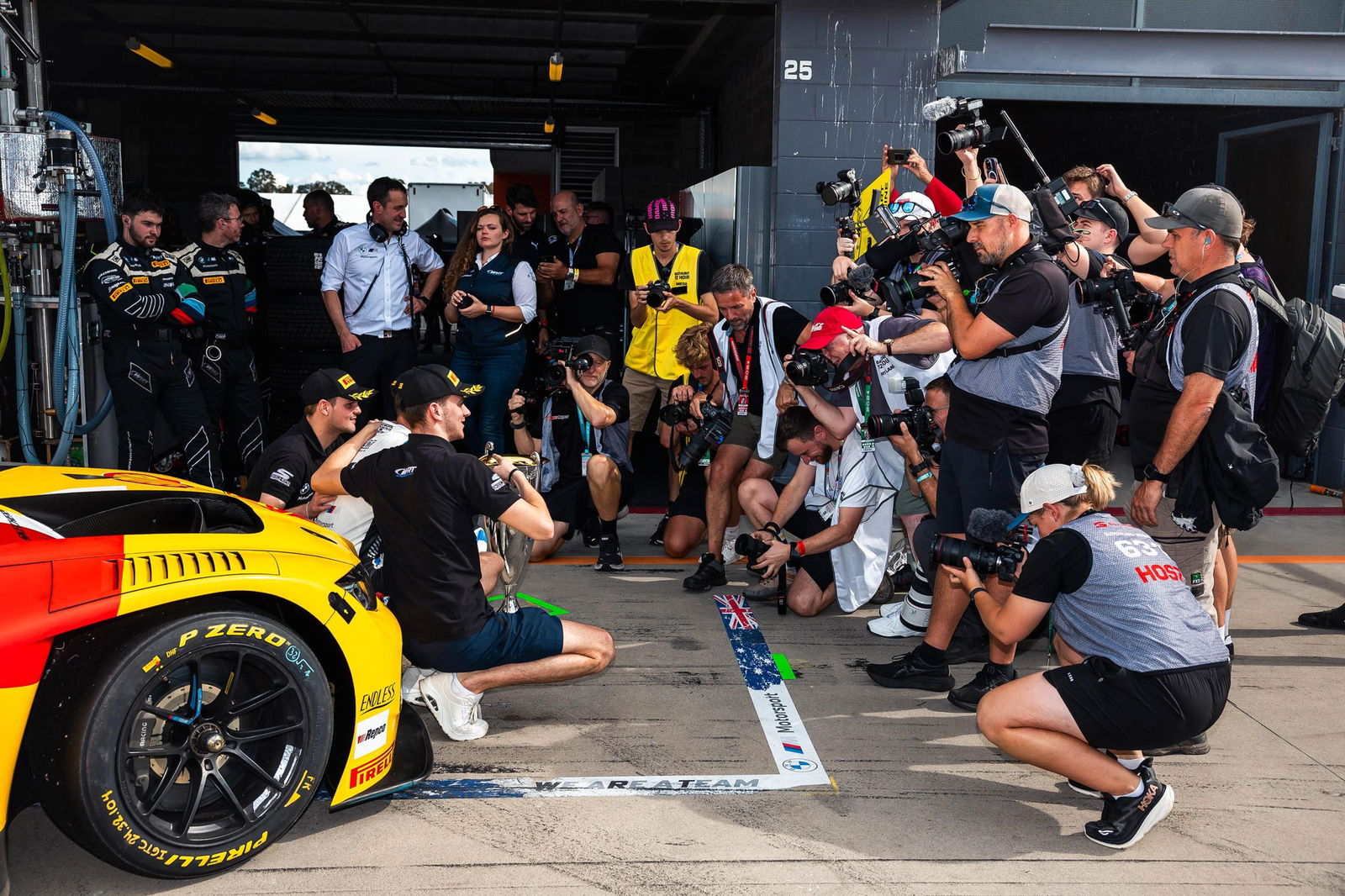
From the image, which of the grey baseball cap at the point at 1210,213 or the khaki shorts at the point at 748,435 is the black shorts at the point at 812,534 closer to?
the khaki shorts at the point at 748,435

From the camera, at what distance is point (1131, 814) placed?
356 cm

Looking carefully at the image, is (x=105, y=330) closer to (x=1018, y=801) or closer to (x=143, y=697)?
(x=143, y=697)

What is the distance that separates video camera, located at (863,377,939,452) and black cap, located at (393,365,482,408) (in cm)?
212

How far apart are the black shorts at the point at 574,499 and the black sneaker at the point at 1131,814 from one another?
3.63 metres

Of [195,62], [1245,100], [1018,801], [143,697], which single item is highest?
[195,62]

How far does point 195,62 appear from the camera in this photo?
14336 mm

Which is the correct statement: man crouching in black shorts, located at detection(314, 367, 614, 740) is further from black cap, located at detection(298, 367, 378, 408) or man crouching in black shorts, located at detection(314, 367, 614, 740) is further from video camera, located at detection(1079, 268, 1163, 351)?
video camera, located at detection(1079, 268, 1163, 351)

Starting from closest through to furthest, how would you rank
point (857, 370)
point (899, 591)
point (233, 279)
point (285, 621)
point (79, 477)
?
point (285, 621), point (79, 477), point (857, 370), point (899, 591), point (233, 279)

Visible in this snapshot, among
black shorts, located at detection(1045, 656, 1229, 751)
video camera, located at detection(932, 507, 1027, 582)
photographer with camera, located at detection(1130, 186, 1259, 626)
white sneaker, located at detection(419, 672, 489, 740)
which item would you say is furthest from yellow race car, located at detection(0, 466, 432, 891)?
photographer with camera, located at detection(1130, 186, 1259, 626)

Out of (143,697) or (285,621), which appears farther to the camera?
(285,621)

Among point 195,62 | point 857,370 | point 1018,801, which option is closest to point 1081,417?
point 857,370

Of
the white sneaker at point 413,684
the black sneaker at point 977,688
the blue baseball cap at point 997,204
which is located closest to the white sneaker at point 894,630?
the black sneaker at point 977,688

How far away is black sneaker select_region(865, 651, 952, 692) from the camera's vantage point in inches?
191

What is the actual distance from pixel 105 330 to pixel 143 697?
16.5 feet
